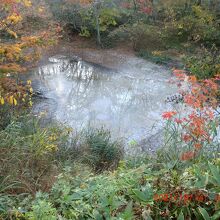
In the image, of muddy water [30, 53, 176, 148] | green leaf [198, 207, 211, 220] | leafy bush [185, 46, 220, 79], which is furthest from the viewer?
leafy bush [185, 46, 220, 79]

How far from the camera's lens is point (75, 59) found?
12398 mm

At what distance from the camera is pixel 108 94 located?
32.6 feet

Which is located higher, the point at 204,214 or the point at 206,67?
the point at 204,214

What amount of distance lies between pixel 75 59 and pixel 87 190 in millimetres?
9475

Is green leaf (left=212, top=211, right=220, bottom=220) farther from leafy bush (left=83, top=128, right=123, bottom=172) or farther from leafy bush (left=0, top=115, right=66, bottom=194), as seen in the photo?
leafy bush (left=83, top=128, right=123, bottom=172)

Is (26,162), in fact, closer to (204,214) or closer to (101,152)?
(101,152)

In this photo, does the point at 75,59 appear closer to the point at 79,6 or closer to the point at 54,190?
the point at 79,6

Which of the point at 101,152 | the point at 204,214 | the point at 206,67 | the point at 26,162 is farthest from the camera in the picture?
the point at 206,67

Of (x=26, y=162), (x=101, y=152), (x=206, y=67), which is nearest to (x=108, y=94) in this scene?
(x=206, y=67)

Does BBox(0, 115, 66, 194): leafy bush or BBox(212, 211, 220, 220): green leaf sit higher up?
BBox(212, 211, 220, 220): green leaf

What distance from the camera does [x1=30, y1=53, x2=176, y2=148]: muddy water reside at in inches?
330

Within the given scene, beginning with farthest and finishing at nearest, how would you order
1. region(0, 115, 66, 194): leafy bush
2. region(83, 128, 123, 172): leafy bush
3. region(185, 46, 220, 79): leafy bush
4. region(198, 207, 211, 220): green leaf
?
1. region(185, 46, 220, 79): leafy bush
2. region(83, 128, 123, 172): leafy bush
3. region(0, 115, 66, 194): leafy bush
4. region(198, 207, 211, 220): green leaf

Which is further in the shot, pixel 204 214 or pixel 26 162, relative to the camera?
pixel 26 162

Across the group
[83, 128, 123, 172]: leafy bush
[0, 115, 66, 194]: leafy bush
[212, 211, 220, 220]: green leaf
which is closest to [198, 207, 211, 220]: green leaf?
[212, 211, 220, 220]: green leaf
